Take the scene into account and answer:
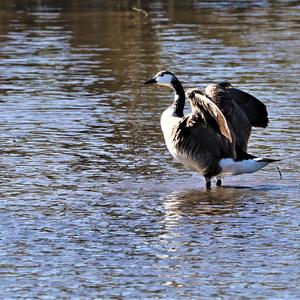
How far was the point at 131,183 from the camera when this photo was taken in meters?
11.3

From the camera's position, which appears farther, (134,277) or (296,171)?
(296,171)

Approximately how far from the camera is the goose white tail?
11.0m

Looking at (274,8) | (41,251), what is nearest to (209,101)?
(41,251)

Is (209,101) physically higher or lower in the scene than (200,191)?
higher

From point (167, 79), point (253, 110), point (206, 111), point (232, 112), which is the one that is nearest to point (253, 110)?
point (253, 110)

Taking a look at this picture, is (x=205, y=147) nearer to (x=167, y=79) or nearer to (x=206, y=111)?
(x=206, y=111)

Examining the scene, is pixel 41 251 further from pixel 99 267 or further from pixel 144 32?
pixel 144 32

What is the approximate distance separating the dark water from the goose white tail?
0.20 metres

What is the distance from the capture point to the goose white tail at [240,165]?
1096cm

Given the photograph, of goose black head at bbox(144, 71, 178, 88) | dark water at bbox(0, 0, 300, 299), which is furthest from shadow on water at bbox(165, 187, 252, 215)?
goose black head at bbox(144, 71, 178, 88)

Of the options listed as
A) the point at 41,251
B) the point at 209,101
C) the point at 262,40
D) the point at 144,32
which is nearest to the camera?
the point at 41,251

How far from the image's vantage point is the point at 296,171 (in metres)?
11.8

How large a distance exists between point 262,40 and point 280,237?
14.4 meters

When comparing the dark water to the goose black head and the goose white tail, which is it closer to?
the goose white tail
